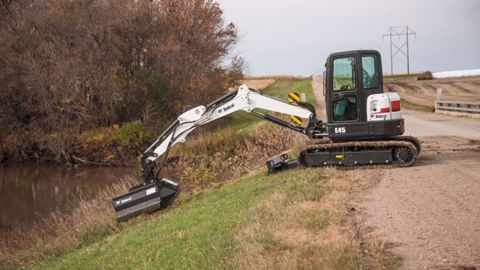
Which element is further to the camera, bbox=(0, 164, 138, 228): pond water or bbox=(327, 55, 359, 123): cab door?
bbox=(0, 164, 138, 228): pond water

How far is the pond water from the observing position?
25.8 metres

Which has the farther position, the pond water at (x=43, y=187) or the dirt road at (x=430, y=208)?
the pond water at (x=43, y=187)

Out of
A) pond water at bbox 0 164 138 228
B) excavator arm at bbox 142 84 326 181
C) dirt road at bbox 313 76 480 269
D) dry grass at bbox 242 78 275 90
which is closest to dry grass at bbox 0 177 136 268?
excavator arm at bbox 142 84 326 181

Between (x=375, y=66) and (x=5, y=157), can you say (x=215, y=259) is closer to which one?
(x=375, y=66)

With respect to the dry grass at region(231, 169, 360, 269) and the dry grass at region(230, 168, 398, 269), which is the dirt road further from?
the dry grass at region(231, 169, 360, 269)

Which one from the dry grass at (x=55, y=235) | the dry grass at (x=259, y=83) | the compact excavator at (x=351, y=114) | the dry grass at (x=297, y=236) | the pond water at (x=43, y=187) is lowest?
the pond water at (x=43, y=187)

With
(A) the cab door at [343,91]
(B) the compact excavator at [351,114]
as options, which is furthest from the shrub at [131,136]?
(A) the cab door at [343,91]

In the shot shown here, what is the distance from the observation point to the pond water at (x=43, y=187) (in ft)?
84.5

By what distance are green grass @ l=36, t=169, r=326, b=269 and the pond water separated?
10.3 metres

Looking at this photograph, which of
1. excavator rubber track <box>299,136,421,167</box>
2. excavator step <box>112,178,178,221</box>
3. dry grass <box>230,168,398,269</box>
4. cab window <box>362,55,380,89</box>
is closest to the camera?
dry grass <box>230,168,398,269</box>

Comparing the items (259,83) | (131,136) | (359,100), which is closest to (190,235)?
(359,100)

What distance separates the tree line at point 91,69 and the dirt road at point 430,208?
104ft

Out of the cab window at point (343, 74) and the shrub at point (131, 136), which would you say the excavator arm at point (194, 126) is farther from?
the shrub at point (131, 136)

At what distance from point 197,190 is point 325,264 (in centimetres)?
1358
